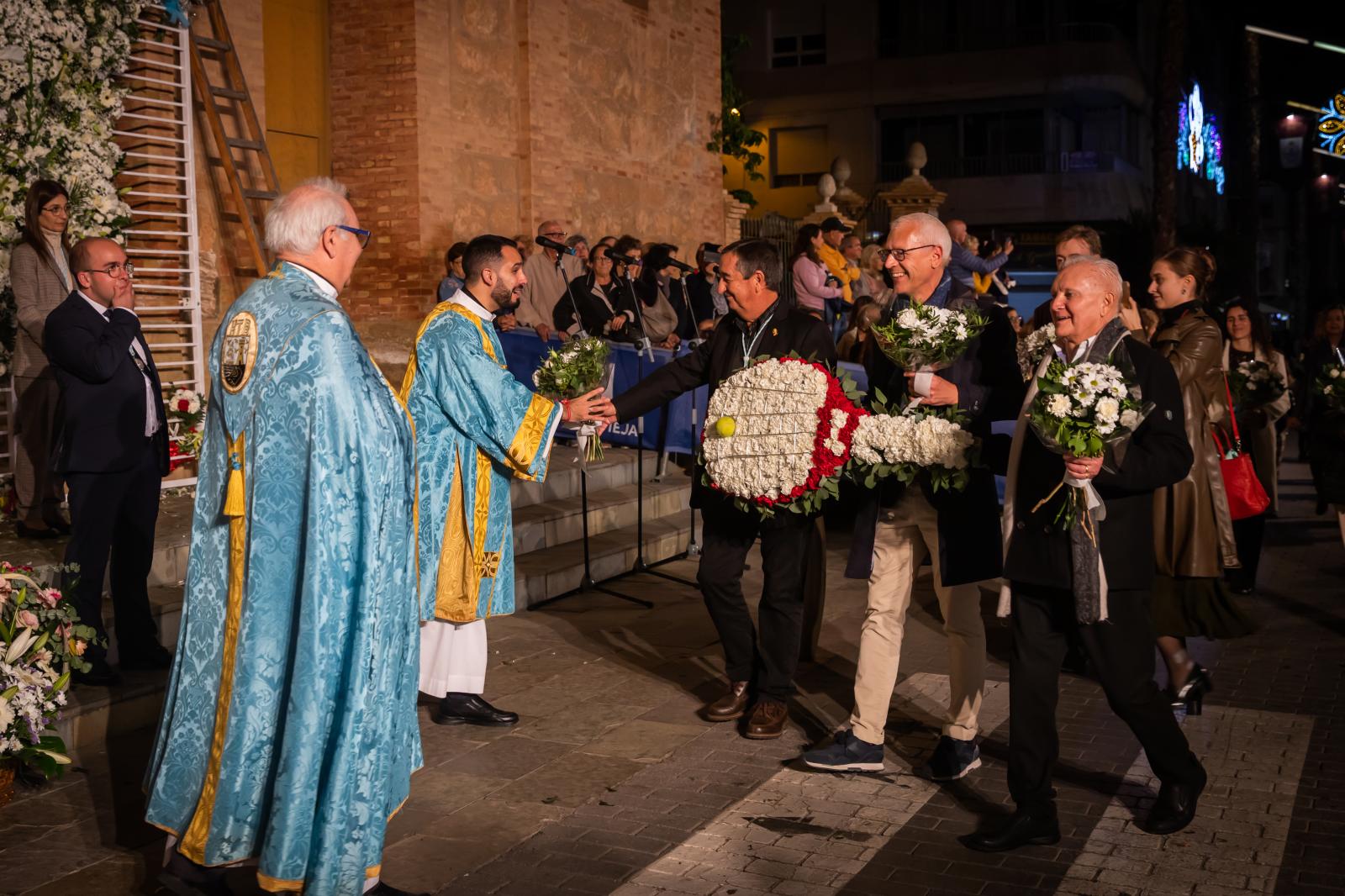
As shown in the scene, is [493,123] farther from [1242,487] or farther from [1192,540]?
[1192,540]

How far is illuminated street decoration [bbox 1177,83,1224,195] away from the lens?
181 feet

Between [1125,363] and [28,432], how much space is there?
7.39 metres

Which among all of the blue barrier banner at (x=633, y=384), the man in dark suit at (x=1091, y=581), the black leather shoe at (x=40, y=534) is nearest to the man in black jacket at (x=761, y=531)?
the man in dark suit at (x=1091, y=581)

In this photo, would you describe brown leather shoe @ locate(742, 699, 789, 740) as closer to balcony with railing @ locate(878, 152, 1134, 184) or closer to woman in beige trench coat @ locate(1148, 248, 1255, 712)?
woman in beige trench coat @ locate(1148, 248, 1255, 712)

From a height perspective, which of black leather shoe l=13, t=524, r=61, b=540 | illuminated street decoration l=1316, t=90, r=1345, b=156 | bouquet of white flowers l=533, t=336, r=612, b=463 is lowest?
black leather shoe l=13, t=524, r=61, b=540

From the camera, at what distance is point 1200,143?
197ft

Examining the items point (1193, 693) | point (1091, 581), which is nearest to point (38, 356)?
point (1091, 581)

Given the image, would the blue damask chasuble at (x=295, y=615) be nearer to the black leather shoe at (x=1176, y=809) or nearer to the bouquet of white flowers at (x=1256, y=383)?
the black leather shoe at (x=1176, y=809)

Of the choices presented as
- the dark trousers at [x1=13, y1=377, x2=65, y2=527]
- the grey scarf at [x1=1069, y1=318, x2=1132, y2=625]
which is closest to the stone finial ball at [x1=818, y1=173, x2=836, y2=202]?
the dark trousers at [x1=13, y1=377, x2=65, y2=527]

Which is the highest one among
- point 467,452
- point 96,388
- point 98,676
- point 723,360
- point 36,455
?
point 723,360

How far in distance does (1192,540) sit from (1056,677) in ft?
7.00

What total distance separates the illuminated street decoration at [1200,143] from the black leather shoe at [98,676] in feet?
163

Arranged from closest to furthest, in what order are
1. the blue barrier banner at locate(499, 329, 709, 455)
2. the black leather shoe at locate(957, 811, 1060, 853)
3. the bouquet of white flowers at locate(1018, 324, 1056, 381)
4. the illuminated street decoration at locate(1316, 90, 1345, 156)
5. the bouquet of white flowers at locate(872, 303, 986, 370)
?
1. the black leather shoe at locate(957, 811, 1060, 853)
2. the bouquet of white flowers at locate(872, 303, 986, 370)
3. the bouquet of white flowers at locate(1018, 324, 1056, 381)
4. the blue barrier banner at locate(499, 329, 709, 455)
5. the illuminated street decoration at locate(1316, 90, 1345, 156)

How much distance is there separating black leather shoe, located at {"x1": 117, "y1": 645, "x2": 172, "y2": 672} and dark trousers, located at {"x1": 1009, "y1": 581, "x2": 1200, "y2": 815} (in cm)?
451
